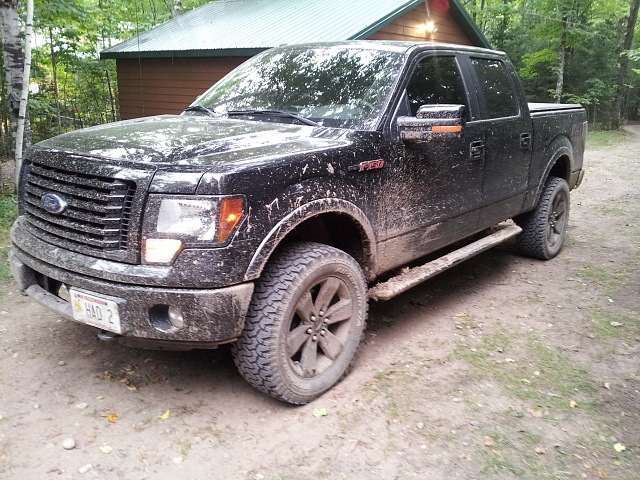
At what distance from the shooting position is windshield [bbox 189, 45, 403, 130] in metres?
3.43

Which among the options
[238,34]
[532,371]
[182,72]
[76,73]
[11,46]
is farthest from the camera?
[76,73]

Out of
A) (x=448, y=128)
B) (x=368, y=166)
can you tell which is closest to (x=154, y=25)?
(x=368, y=166)

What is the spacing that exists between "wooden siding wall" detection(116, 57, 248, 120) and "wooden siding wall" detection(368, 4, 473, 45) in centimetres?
339

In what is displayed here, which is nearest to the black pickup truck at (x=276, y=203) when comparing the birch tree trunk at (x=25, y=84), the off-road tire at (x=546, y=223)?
the off-road tire at (x=546, y=223)

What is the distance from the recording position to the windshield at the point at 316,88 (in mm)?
3430

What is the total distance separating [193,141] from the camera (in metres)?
2.84

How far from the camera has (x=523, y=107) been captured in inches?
189

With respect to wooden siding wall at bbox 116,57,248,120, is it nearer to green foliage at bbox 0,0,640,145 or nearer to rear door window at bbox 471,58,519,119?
green foliage at bbox 0,0,640,145

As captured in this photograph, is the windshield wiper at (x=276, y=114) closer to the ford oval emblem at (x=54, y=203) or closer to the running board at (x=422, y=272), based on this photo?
the running board at (x=422, y=272)

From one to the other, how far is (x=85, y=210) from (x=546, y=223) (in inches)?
176

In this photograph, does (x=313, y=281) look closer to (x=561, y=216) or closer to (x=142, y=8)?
(x=561, y=216)

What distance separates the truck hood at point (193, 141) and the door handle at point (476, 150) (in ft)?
4.17

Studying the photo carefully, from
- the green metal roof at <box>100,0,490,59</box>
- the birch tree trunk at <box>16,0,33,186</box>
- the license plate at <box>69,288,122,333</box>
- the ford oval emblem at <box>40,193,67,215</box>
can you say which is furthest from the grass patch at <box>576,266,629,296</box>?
the birch tree trunk at <box>16,0,33,186</box>

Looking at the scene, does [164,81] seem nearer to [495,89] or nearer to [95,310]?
[495,89]
